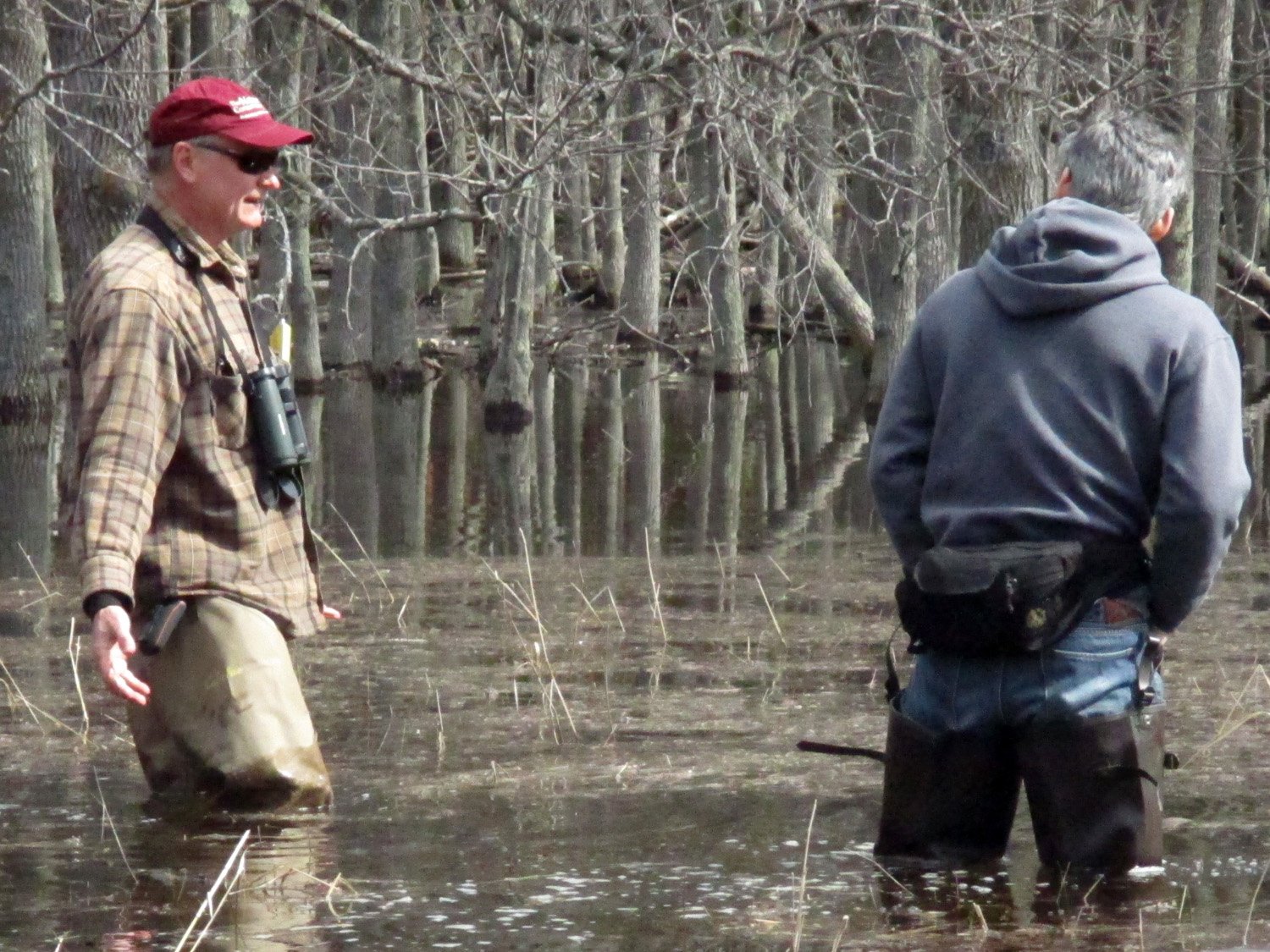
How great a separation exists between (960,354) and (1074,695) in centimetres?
67

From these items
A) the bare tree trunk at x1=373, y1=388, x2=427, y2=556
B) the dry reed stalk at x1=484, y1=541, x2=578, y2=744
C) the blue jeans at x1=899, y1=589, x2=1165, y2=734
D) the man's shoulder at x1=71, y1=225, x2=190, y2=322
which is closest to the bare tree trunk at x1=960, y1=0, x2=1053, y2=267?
the bare tree trunk at x1=373, y1=388, x2=427, y2=556

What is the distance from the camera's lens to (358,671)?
7.50 m

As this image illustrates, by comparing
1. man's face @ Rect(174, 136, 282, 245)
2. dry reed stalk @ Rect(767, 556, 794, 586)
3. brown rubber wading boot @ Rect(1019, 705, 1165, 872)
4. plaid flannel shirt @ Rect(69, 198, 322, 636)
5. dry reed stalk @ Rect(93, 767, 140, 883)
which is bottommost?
dry reed stalk @ Rect(93, 767, 140, 883)

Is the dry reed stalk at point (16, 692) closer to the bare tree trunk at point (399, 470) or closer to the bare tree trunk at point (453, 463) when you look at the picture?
the bare tree trunk at point (399, 470)

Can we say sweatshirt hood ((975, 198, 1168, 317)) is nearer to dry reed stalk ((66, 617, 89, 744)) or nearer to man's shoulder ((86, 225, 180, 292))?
man's shoulder ((86, 225, 180, 292))

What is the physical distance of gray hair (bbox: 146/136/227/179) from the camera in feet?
15.8

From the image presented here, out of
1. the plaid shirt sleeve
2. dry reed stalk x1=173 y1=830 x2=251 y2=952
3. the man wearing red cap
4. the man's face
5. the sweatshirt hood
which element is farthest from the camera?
the man's face

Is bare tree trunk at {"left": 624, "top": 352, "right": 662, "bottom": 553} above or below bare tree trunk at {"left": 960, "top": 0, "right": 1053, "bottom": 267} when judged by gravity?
below

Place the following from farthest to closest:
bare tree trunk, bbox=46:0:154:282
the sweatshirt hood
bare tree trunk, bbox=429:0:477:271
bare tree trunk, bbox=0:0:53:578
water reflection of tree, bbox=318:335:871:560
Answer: bare tree trunk, bbox=0:0:53:578
bare tree trunk, bbox=429:0:477:271
bare tree trunk, bbox=46:0:154:282
water reflection of tree, bbox=318:335:871:560
the sweatshirt hood

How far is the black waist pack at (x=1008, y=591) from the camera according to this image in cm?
406

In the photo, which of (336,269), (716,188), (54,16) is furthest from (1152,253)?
(336,269)

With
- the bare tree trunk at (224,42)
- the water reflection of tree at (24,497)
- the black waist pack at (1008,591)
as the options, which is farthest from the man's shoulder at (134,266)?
the bare tree trunk at (224,42)

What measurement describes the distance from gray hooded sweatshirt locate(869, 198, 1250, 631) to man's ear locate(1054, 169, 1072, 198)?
0.23ft

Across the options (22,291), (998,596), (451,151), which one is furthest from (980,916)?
(22,291)
